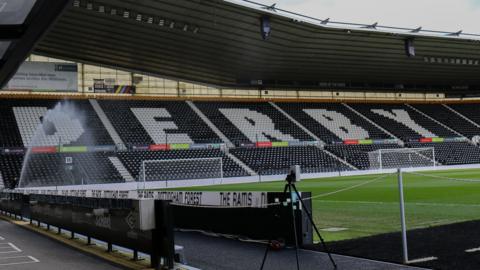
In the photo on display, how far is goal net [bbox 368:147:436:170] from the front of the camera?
48634mm

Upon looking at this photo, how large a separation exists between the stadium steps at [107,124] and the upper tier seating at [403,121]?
2840 centimetres

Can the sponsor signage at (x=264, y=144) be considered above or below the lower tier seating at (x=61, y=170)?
above

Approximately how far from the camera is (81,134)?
44.4 m

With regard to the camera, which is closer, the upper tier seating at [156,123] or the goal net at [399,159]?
the upper tier seating at [156,123]

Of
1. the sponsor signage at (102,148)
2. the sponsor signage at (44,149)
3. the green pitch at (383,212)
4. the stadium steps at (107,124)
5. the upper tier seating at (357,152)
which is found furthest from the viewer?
the upper tier seating at (357,152)

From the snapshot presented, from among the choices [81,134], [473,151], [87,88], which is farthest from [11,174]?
[473,151]

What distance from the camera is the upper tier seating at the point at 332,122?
54062mm

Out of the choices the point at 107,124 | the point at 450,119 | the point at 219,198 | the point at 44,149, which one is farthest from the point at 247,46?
the point at 450,119

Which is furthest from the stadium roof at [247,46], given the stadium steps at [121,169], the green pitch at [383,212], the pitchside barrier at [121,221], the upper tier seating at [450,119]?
the green pitch at [383,212]

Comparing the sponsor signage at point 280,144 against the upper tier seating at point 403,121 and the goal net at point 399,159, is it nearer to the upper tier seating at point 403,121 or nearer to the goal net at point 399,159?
the goal net at point 399,159

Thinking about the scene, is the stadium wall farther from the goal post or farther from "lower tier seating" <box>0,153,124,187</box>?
the goal post

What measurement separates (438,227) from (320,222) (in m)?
3.32

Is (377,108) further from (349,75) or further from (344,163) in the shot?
(344,163)

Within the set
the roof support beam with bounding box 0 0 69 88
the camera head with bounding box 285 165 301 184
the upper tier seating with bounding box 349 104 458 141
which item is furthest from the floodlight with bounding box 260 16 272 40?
the camera head with bounding box 285 165 301 184
